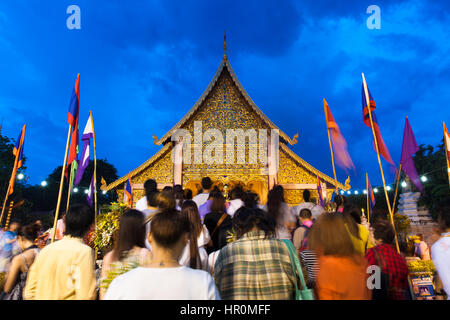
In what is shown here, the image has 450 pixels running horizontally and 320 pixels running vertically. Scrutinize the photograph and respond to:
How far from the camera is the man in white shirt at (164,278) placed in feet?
5.56

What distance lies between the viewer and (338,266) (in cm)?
215

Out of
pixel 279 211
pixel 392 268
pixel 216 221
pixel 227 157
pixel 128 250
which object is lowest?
pixel 392 268

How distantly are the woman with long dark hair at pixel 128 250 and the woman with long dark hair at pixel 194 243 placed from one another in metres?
0.43

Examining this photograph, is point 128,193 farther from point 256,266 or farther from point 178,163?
point 256,266

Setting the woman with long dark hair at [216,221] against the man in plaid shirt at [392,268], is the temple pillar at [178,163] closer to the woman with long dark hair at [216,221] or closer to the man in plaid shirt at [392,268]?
the woman with long dark hair at [216,221]

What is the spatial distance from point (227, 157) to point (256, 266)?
9.38 metres

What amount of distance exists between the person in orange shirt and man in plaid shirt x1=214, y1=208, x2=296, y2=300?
28 cm

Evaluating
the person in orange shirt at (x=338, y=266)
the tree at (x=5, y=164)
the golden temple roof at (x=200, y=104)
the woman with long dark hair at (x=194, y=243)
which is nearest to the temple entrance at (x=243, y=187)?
the woman with long dark hair at (x=194, y=243)

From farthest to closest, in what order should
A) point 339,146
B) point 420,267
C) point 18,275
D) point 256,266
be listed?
1. point 339,146
2. point 420,267
3. point 18,275
4. point 256,266

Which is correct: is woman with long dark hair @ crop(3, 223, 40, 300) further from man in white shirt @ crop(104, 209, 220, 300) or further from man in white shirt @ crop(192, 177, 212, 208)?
man in white shirt @ crop(192, 177, 212, 208)

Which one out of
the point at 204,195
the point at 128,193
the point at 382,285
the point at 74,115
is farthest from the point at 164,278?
the point at 128,193
